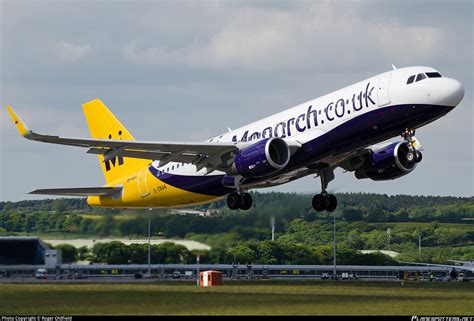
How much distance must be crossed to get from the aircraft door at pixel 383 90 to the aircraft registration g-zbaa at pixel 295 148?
0.15 ft

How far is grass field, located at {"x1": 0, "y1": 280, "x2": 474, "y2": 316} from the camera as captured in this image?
168 feet

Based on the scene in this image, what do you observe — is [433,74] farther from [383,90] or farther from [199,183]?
[199,183]

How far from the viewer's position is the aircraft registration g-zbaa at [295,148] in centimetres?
5456

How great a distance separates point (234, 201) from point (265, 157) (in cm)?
528

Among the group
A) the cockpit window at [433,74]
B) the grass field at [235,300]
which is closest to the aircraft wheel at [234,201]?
the grass field at [235,300]

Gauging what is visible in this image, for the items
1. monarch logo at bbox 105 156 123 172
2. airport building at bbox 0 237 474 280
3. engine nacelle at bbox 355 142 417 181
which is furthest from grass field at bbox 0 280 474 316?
monarch logo at bbox 105 156 123 172

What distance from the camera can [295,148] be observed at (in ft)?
188

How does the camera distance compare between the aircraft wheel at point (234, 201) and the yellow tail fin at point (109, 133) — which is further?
the yellow tail fin at point (109, 133)

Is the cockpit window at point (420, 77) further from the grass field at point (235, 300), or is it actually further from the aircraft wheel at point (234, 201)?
the aircraft wheel at point (234, 201)

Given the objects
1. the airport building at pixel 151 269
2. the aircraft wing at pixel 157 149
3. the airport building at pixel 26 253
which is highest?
the aircraft wing at pixel 157 149

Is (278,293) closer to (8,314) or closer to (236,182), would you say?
(236,182)

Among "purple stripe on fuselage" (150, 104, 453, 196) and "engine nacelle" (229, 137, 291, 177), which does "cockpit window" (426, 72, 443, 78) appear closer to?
"purple stripe on fuselage" (150, 104, 453, 196)

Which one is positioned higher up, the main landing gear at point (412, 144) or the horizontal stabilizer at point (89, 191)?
the main landing gear at point (412, 144)

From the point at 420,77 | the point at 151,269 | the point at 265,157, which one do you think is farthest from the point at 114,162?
the point at 420,77
